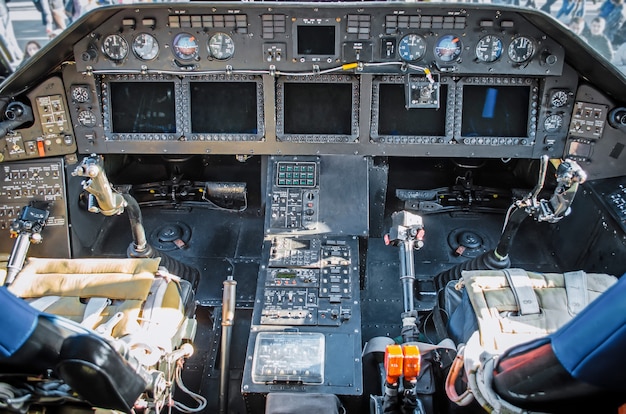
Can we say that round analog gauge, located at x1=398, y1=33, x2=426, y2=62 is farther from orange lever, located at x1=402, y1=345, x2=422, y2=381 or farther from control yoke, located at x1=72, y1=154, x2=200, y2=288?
orange lever, located at x1=402, y1=345, x2=422, y2=381

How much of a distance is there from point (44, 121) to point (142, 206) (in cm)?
123

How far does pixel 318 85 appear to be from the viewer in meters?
4.35

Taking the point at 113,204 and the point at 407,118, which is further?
the point at 407,118

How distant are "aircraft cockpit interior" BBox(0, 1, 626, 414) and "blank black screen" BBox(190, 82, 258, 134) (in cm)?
1

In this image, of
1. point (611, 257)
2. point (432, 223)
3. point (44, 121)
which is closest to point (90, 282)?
point (44, 121)

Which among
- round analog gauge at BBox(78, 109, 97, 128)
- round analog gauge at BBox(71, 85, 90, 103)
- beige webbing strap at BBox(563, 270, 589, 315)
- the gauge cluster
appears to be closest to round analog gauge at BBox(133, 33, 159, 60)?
the gauge cluster

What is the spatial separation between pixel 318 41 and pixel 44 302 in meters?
2.39

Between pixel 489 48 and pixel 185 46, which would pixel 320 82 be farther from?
pixel 489 48

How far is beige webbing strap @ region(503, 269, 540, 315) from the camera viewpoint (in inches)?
117

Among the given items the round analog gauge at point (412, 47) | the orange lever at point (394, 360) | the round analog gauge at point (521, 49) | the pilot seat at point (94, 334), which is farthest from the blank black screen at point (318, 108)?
the orange lever at point (394, 360)

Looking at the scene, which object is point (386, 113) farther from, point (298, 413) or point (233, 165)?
point (298, 413)

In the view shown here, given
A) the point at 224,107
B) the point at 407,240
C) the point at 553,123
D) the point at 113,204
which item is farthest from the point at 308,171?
the point at 553,123

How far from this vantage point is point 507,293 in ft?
10.1

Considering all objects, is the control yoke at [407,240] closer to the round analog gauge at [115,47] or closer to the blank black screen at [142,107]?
the blank black screen at [142,107]
